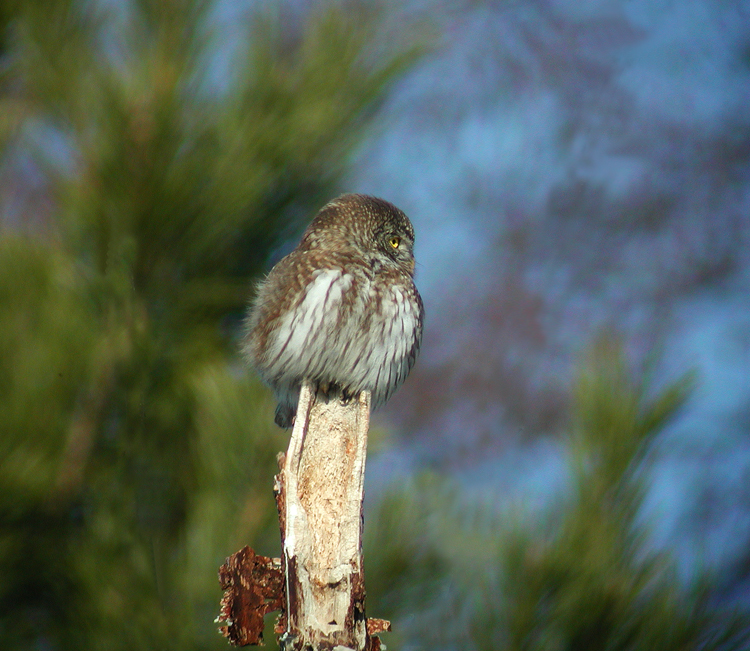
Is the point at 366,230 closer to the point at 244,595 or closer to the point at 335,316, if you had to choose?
the point at 335,316

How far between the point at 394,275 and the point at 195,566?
102cm

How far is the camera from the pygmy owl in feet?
7.53

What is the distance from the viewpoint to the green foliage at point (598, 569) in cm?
172

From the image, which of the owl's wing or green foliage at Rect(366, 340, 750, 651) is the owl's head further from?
green foliage at Rect(366, 340, 750, 651)

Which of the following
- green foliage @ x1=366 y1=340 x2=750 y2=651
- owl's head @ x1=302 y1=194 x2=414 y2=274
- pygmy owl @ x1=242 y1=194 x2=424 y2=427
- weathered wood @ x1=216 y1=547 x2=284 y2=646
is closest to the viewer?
weathered wood @ x1=216 y1=547 x2=284 y2=646

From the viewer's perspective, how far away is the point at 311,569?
5.05 feet

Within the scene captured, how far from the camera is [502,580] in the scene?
1818 mm

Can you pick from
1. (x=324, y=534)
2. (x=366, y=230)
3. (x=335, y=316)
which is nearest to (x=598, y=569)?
(x=324, y=534)

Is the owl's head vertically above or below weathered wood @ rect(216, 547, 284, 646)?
above

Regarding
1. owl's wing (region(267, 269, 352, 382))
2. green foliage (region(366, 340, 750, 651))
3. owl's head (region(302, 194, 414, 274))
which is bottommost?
green foliage (region(366, 340, 750, 651))

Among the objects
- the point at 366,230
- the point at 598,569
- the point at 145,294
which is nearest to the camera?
the point at 598,569

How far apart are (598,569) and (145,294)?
1.36 m

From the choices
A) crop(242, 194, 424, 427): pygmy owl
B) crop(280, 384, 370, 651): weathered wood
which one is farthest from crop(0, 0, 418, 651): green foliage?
crop(280, 384, 370, 651): weathered wood

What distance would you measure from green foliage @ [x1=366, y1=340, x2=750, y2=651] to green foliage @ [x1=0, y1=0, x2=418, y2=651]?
58 centimetres
